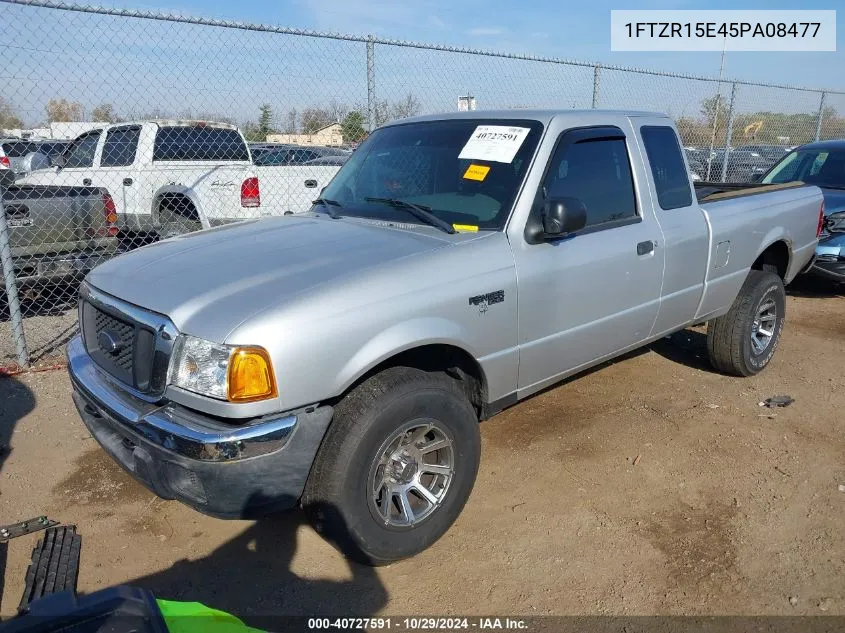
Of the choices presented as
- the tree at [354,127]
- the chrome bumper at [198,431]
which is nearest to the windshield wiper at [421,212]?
the chrome bumper at [198,431]

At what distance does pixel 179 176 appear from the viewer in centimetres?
803

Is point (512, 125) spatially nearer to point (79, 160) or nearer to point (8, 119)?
point (8, 119)

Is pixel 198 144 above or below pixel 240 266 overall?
above

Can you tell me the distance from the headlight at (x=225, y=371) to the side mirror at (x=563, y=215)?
1.54 metres

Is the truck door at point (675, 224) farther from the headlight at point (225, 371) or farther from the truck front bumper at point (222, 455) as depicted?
the headlight at point (225, 371)

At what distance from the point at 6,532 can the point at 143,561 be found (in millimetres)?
748

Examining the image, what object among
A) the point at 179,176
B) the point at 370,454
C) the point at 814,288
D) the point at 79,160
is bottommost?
the point at 814,288

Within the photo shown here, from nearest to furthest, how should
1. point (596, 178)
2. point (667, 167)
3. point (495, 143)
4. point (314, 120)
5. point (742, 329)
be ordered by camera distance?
point (495, 143), point (596, 178), point (667, 167), point (742, 329), point (314, 120)

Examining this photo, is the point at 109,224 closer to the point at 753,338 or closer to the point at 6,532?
the point at 6,532

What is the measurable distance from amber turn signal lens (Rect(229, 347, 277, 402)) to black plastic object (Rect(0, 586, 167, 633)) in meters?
0.88

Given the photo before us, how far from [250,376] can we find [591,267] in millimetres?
1961

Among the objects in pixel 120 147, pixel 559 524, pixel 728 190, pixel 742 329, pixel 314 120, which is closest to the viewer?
pixel 559 524

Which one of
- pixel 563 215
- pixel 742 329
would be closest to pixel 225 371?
pixel 563 215

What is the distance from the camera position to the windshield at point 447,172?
10.6 ft
